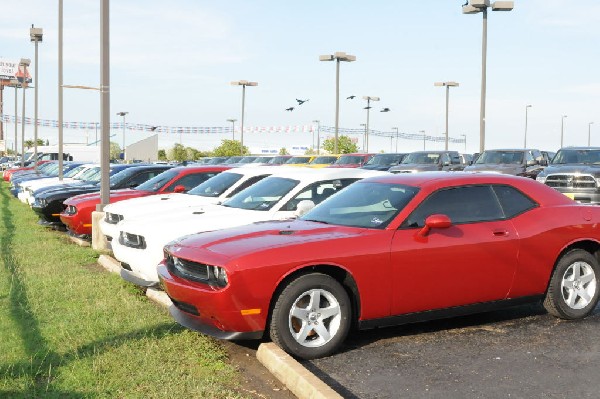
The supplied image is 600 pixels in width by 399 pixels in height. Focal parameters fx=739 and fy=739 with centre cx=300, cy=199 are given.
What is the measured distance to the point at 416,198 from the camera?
22.0 ft

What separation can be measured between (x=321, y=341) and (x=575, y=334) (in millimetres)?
2488

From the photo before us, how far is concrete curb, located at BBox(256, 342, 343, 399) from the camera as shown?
15.5ft

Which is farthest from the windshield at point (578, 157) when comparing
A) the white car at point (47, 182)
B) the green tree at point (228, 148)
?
the green tree at point (228, 148)

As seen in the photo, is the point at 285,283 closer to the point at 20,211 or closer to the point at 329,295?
the point at 329,295

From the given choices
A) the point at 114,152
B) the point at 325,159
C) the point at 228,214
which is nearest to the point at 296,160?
the point at 325,159

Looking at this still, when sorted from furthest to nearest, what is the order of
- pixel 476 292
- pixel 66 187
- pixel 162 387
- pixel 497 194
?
1. pixel 66 187
2. pixel 497 194
3. pixel 476 292
4. pixel 162 387

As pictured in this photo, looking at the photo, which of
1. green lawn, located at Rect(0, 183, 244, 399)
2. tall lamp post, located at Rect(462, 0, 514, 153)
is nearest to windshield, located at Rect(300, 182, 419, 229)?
green lawn, located at Rect(0, 183, 244, 399)

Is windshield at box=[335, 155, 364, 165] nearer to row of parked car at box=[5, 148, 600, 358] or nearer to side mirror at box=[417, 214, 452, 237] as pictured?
row of parked car at box=[5, 148, 600, 358]

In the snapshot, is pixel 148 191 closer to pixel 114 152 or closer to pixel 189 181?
pixel 189 181

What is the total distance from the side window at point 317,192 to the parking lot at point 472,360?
2402mm

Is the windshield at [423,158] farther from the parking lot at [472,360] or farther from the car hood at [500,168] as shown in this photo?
the parking lot at [472,360]

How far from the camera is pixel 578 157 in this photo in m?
18.5

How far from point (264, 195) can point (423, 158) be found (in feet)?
58.4

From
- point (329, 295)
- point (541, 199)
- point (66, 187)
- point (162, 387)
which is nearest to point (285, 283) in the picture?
point (329, 295)
